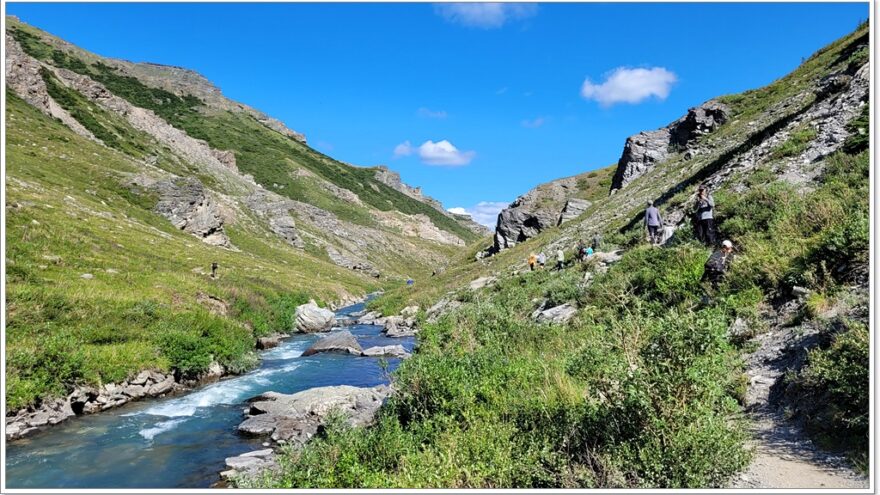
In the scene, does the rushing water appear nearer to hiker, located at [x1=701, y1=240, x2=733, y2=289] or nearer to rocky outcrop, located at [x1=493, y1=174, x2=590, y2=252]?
hiker, located at [x1=701, y1=240, x2=733, y2=289]

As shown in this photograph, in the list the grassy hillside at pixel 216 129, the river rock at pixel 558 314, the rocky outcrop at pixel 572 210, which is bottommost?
the river rock at pixel 558 314

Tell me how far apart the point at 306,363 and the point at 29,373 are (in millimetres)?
10758

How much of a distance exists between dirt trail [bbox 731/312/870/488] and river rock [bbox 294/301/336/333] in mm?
29325

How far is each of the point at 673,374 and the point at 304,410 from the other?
432 inches

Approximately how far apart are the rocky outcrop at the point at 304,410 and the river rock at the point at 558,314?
654 cm

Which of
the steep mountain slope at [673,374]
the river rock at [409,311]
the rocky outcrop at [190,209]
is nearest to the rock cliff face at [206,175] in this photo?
the rocky outcrop at [190,209]

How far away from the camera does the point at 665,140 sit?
190 feet

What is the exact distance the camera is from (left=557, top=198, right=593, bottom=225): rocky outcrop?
55.7m

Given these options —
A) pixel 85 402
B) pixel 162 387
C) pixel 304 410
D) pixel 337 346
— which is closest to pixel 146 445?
pixel 85 402

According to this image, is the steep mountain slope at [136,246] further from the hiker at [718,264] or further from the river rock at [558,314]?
the hiker at [718,264]

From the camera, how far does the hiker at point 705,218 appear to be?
673 inches

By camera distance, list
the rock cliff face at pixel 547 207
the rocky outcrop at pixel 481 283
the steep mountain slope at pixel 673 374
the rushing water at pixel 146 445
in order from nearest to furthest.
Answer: the steep mountain slope at pixel 673 374 → the rushing water at pixel 146 445 → the rocky outcrop at pixel 481 283 → the rock cliff face at pixel 547 207

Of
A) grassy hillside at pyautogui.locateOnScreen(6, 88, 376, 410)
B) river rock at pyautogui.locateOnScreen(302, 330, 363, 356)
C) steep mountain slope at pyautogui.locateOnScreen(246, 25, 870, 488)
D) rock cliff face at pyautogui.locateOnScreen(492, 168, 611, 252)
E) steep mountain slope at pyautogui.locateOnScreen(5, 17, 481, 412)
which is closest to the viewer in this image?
steep mountain slope at pyautogui.locateOnScreen(246, 25, 870, 488)

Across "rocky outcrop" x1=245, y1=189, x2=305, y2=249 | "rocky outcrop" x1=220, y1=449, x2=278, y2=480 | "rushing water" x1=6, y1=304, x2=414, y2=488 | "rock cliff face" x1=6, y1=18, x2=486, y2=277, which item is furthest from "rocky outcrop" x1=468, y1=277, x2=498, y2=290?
"rocky outcrop" x1=245, y1=189, x2=305, y2=249
